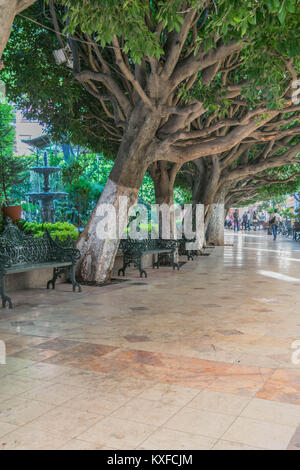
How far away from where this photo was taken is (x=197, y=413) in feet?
11.0

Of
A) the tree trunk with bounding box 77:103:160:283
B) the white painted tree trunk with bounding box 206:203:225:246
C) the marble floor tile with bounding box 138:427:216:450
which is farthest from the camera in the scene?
the white painted tree trunk with bounding box 206:203:225:246

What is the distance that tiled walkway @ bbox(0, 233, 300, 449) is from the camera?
3.05m

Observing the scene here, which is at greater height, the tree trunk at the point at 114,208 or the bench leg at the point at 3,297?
the tree trunk at the point at 114,208

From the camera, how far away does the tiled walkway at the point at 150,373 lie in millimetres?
3051

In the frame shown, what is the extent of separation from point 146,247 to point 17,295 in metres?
4.28

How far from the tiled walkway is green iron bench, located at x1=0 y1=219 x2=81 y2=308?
585 millimetres

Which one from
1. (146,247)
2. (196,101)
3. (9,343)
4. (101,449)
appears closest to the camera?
(101,449)

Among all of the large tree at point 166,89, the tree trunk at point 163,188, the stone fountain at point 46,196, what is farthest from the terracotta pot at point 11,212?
the tree trunk at point 163,188

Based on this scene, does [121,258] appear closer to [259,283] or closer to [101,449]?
[259,283]

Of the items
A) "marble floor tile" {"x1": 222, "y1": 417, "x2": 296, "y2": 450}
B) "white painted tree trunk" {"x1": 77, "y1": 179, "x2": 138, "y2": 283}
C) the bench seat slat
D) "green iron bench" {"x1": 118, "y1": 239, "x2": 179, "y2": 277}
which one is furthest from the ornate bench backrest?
"marble floor tile" {"x1": 222, "y1": 417, "x2": 296, "y2": 450}

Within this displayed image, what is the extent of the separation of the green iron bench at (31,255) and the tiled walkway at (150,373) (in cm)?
58

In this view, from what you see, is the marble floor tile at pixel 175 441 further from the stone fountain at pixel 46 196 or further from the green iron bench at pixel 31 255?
the stone fountain at pixel 46 196

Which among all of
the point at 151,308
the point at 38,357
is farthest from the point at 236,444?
the point at 151,308

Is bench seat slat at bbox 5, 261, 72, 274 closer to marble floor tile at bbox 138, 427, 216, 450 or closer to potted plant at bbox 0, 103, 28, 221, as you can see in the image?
potted plant at bbox 0, 103, 28, 221
